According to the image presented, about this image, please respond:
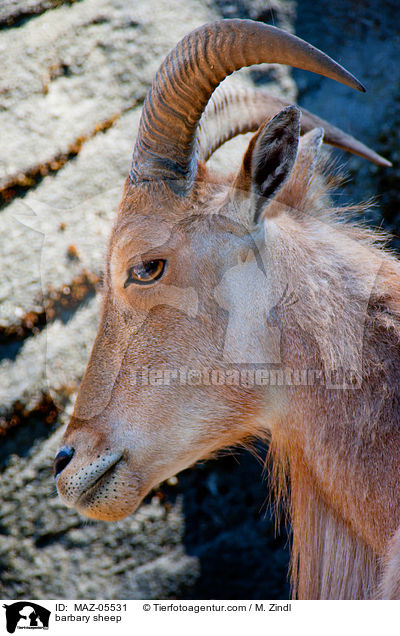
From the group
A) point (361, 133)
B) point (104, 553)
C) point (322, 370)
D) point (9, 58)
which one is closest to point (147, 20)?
point (9, 58)

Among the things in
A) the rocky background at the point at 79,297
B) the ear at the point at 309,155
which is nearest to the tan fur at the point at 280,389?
the ear at the point at 309,155

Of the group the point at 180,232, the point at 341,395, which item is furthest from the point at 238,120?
the point at 341,395

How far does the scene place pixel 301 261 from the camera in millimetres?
2594

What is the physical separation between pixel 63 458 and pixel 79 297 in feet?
4.88

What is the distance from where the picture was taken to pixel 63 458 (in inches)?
103

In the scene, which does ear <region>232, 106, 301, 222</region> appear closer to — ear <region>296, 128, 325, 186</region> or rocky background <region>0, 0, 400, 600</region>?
ear <region>296, 128, 325, 186</region>

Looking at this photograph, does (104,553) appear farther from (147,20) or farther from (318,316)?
(147,20)

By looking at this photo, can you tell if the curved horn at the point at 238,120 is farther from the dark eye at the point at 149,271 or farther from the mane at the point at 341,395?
the dark eye at the point at 149,271
